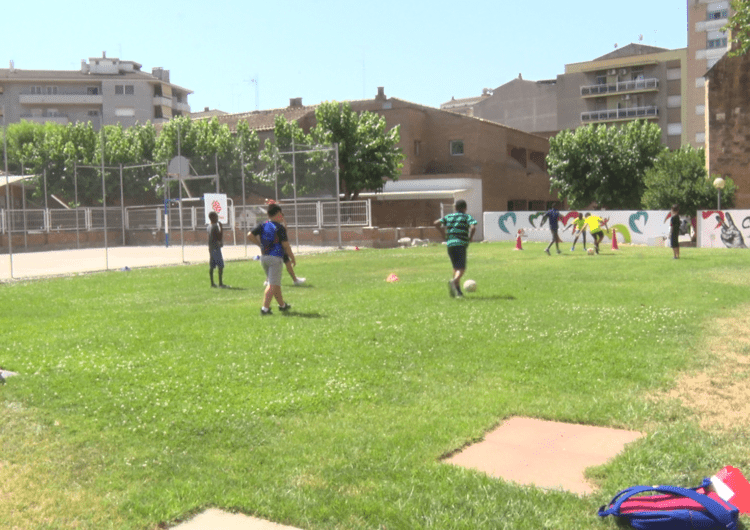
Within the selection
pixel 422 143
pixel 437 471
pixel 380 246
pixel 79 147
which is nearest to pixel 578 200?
pixel 422 143

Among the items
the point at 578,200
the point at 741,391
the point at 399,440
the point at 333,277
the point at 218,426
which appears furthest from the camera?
the point at 578,200

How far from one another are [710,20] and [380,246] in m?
54.5

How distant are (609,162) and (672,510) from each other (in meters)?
55.5

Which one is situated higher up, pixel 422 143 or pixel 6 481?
pixel 422 143

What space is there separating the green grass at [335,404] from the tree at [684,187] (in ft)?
101

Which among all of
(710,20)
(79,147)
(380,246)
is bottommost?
(380,246)

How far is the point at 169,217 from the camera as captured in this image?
138 feet

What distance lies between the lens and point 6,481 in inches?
191

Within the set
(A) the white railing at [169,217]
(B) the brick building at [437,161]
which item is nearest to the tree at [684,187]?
(B) the brick building at [437,161]

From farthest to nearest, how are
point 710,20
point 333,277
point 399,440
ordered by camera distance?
point 710,20, point 333,277, point 399,440

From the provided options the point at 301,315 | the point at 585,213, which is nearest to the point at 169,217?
the point at 585,213

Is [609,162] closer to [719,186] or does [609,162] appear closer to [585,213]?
[585,213]

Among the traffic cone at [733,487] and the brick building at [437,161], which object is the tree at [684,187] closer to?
the brick building at [437,161]

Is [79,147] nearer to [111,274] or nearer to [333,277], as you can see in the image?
[111,274]
